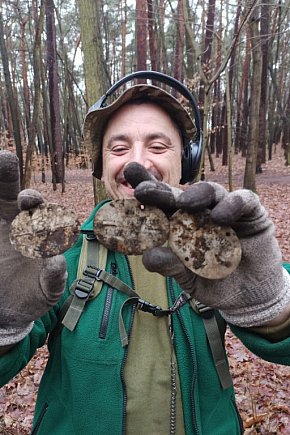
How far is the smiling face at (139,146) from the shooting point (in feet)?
5.17

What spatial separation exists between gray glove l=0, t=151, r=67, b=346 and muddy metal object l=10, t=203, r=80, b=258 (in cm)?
4

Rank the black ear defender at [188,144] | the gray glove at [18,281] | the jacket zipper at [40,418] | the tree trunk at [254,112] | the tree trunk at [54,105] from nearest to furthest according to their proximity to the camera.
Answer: the gray glove at [18,281] < the jacket zipper at [40,418] < the black ear defender at [188,144] < the tree trunk at [254,112] < the tree trunk at [54,105]

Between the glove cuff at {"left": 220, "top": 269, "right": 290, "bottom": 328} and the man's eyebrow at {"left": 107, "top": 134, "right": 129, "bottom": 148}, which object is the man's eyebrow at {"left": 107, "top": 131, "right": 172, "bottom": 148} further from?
the glove cuff at {"left": 220, "top": 269, "right": 290, "bottom": 328}

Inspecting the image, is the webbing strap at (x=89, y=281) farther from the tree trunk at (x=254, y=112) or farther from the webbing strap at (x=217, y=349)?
the tree trunk at (x=254, y=112)

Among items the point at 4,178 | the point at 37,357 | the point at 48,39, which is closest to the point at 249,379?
the point at 37,357

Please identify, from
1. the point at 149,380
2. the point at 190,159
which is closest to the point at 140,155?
the point at 190,159

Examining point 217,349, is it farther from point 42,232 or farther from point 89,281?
point 42,232

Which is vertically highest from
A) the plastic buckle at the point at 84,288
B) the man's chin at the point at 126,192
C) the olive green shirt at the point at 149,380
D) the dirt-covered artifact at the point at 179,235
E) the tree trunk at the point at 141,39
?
the tree trunk at the point at 141,39

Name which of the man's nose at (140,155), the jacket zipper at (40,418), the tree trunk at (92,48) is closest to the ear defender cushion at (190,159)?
the man's nose at (140,155)

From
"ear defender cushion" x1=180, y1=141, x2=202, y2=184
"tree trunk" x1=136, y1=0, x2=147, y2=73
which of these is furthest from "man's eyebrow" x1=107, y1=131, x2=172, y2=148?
"tree trunk" x1=136, y1=0, x2=147, y2=73

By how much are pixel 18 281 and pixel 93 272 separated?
0.31 meters

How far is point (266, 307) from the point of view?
116 centimetres

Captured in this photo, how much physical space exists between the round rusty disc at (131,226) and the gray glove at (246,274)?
0.06m

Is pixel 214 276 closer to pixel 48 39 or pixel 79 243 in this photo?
pixel 79 243
